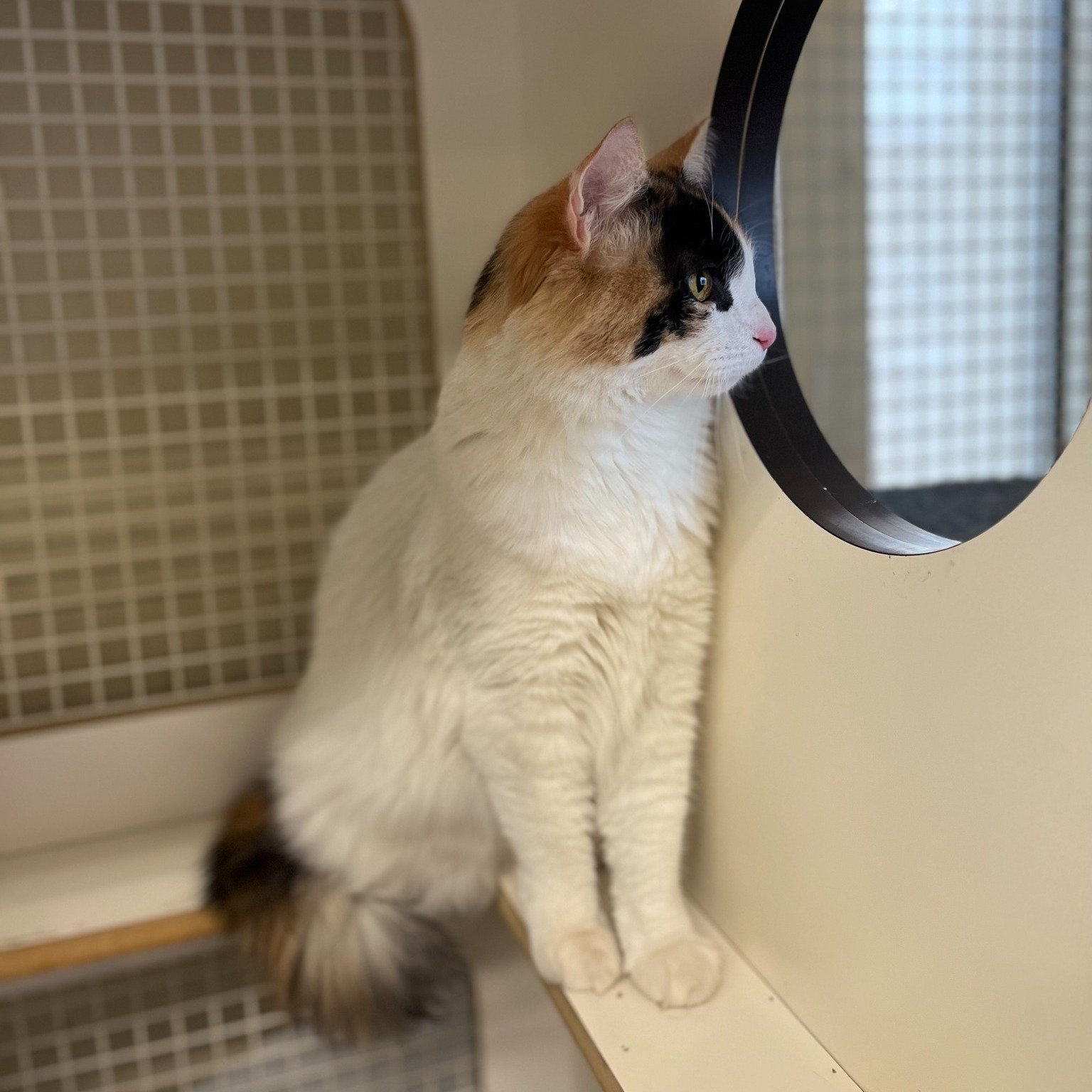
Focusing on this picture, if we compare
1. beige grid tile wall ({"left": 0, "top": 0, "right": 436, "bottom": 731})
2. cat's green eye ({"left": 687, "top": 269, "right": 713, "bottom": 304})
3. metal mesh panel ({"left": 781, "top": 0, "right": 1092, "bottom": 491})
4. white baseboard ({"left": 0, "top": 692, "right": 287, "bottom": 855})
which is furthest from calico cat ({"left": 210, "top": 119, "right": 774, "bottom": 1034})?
metal mesh panel ({"left": 781, "top": 0, "right": 1092, "bottom": 491})

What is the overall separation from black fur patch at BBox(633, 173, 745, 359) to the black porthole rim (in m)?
0.11

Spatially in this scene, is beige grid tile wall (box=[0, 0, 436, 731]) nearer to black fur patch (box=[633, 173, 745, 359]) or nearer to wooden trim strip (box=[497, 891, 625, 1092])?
wooden trim strip (box=[497, 891, 625, 1092])


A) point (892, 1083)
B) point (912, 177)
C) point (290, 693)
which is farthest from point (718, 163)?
point (912, 177)

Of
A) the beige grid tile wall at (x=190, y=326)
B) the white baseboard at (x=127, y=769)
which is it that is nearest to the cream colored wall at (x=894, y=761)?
the beige grid tile wall at (x=190, y=326)

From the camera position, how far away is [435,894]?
138cm

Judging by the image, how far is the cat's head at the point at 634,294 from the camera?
905 millimetres

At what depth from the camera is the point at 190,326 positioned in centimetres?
154

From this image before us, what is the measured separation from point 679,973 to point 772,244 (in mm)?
795

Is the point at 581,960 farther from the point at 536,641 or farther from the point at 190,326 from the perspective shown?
the point at 190,326

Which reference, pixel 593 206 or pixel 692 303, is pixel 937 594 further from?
pixel 593 206

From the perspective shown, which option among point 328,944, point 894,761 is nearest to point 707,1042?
point 894,761

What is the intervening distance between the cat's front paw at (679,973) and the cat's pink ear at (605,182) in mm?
744

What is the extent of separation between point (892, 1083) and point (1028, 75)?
195 cm

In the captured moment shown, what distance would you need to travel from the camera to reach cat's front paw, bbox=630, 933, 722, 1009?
3.46 ft
